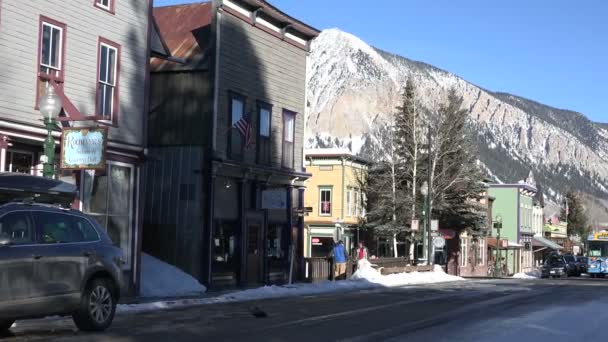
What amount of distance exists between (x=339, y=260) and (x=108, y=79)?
14.0 m

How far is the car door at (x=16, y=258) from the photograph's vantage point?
436 inches

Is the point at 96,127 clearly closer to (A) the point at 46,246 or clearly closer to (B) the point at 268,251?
(A) the point at 46,246

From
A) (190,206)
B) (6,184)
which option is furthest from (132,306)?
(190,206)

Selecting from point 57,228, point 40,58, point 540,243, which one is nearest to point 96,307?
point 57,228

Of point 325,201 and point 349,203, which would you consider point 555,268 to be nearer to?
point 349,203

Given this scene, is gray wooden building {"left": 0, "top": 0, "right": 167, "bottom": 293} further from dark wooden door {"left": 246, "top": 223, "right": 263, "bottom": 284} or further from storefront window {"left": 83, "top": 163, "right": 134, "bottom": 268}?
dark wooden door {"left": 246, "top": 223, "right": 263, "bottom": 284}

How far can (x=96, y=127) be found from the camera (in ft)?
59.8

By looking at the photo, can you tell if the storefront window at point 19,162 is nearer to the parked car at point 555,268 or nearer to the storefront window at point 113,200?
the storefront window at point 113,200

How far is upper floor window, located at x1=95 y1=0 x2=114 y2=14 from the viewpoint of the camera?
21.8 m

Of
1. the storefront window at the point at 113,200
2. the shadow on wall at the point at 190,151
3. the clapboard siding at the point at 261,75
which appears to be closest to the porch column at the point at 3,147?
the storefront window at the point at 113,200

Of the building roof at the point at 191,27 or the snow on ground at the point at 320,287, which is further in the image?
the building roof at the point at 191,27

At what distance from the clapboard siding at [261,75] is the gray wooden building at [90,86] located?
3.63 meters

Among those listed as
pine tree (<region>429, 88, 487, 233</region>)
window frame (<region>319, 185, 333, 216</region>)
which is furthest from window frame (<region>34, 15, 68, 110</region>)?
pine tree (<region>429, 88, 487, 233</region>)

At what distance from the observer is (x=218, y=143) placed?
27.3 m
